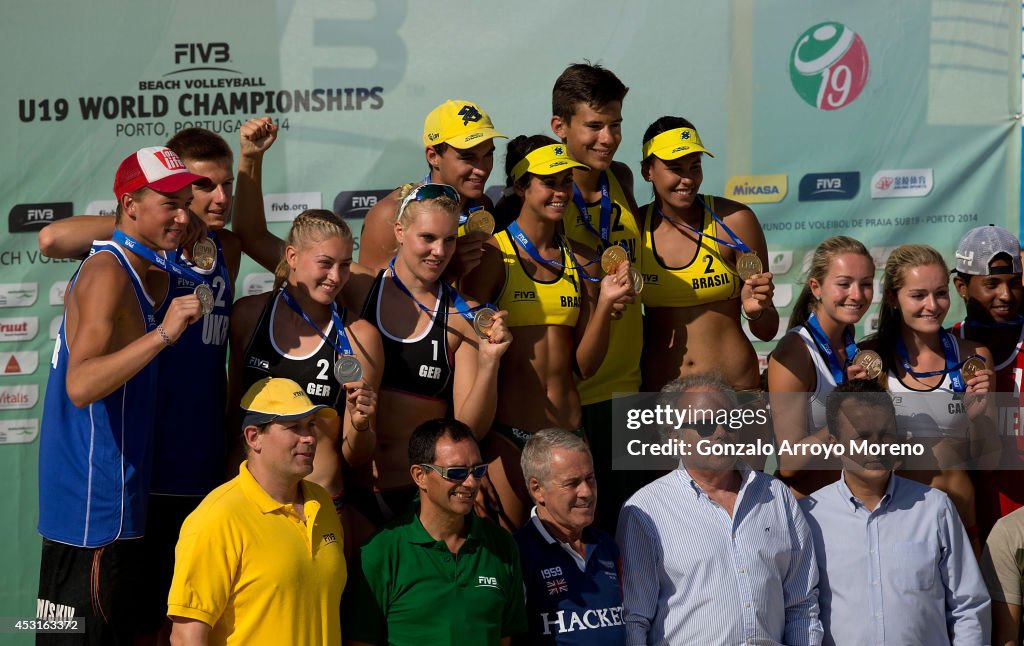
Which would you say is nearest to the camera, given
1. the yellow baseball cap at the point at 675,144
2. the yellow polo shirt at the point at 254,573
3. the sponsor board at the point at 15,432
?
the yellow polo shirt at the point at 254,573

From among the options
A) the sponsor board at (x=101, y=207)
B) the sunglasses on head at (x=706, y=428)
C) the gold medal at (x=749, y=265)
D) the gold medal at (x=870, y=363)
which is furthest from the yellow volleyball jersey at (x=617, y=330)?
the sponsor board at (x=101, y=207)

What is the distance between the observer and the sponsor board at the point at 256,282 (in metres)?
5.72

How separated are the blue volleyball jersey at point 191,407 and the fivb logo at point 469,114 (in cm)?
115

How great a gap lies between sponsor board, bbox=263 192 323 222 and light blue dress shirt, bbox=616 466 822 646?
9.21 ft

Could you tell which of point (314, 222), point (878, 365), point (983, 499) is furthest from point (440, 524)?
point (983, 499)

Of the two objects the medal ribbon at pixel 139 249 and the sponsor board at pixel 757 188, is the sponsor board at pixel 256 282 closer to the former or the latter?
the medal ribbon at pixel 139 249

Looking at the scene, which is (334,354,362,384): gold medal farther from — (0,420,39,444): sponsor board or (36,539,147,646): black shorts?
(0,420,39,444): sponsor board

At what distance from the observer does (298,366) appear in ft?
12.0

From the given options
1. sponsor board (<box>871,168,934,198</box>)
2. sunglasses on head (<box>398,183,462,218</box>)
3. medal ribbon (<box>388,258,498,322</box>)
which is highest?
sponsor board (<box>871,168,934,198</box>)

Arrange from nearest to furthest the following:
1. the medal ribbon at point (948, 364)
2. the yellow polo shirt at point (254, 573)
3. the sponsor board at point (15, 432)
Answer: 1. the yellow polo shirt at point (254, 573)
2. the medal ribbon at point (948, 364)
3. the sponsor board at point (15, 432)

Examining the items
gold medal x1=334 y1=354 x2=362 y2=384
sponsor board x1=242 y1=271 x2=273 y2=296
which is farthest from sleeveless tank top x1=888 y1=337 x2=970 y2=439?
sponsor board x1=242 y1=271 x2=273 y2=296

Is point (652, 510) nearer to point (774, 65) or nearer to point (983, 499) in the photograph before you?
point (983, 499)

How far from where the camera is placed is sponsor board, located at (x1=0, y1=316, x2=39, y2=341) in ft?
18.9

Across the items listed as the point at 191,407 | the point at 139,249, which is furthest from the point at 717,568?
the point at 139,249
